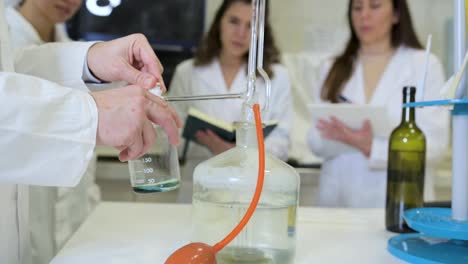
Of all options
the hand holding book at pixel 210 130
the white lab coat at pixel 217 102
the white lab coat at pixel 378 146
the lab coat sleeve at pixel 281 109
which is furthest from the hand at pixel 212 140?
the white lab coat at pixel 378 146

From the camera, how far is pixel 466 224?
68 centimetres

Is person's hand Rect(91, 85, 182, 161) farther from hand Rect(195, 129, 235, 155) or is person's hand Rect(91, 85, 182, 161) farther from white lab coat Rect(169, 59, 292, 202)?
white lab coat Rect(169, 59, 292, 202)

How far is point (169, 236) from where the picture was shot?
82 cm

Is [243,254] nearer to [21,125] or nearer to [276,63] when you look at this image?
[21,125]

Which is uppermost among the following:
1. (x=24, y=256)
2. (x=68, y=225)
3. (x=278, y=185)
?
(x=278, y=185)

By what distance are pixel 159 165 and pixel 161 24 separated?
4.40ft

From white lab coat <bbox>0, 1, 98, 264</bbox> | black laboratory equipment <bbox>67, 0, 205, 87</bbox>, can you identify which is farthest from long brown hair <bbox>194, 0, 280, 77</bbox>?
white lab coat <bbox>0, 1, 98, 264</bbox>

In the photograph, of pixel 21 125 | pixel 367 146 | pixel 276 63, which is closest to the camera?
pixel 21 125

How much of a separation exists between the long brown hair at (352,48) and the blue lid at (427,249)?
0.94 m

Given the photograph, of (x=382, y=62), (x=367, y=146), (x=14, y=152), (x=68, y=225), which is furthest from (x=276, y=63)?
(x=14, y=152)

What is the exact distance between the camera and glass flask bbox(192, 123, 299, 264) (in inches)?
24.9

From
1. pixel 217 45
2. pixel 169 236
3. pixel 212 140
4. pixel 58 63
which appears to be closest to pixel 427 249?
pixel 169 236

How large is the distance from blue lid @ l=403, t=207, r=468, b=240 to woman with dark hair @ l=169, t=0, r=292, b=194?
86cm

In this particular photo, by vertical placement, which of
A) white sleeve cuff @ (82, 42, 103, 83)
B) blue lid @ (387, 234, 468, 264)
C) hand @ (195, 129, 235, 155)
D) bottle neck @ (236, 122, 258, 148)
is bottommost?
blue lid @ (387, 234, 468, 264)
